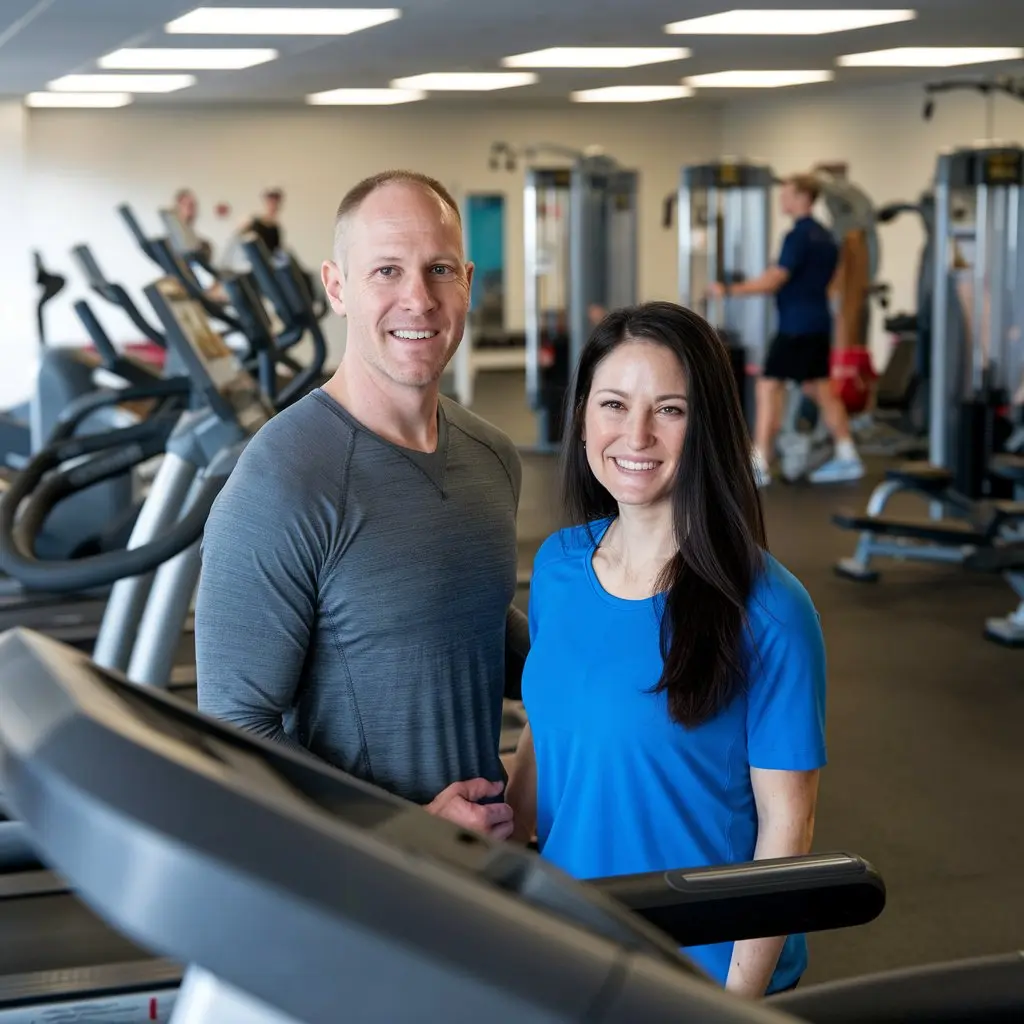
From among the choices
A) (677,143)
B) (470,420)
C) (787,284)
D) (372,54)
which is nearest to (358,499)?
(470,420)

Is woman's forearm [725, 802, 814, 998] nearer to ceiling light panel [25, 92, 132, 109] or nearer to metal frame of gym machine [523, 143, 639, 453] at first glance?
metal frame of gym machine [523, 143, 639, 453]

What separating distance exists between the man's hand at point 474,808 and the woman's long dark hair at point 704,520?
281 mm

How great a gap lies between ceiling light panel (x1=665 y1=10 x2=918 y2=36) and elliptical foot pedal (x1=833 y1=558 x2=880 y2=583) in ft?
8.80

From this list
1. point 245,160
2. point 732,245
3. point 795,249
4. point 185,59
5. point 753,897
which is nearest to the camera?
point 753,897

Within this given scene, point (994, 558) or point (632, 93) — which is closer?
point (994, 558)

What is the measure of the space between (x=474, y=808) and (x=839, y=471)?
734 centimetres

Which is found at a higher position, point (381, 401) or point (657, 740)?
point (381, 401)

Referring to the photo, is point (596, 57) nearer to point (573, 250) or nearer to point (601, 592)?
point (573, 250)

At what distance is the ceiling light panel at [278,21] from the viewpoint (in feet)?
21.5

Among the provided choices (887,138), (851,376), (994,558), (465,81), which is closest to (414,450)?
(994,558)

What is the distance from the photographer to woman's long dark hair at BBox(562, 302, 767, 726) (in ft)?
4.86

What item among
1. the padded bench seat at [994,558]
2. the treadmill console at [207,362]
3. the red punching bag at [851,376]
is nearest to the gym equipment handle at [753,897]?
the treadmill console at [207,362]

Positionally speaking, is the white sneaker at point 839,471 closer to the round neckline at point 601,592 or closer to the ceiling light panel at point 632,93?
the ceiling light panel at point 632,93

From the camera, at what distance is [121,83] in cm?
1102
